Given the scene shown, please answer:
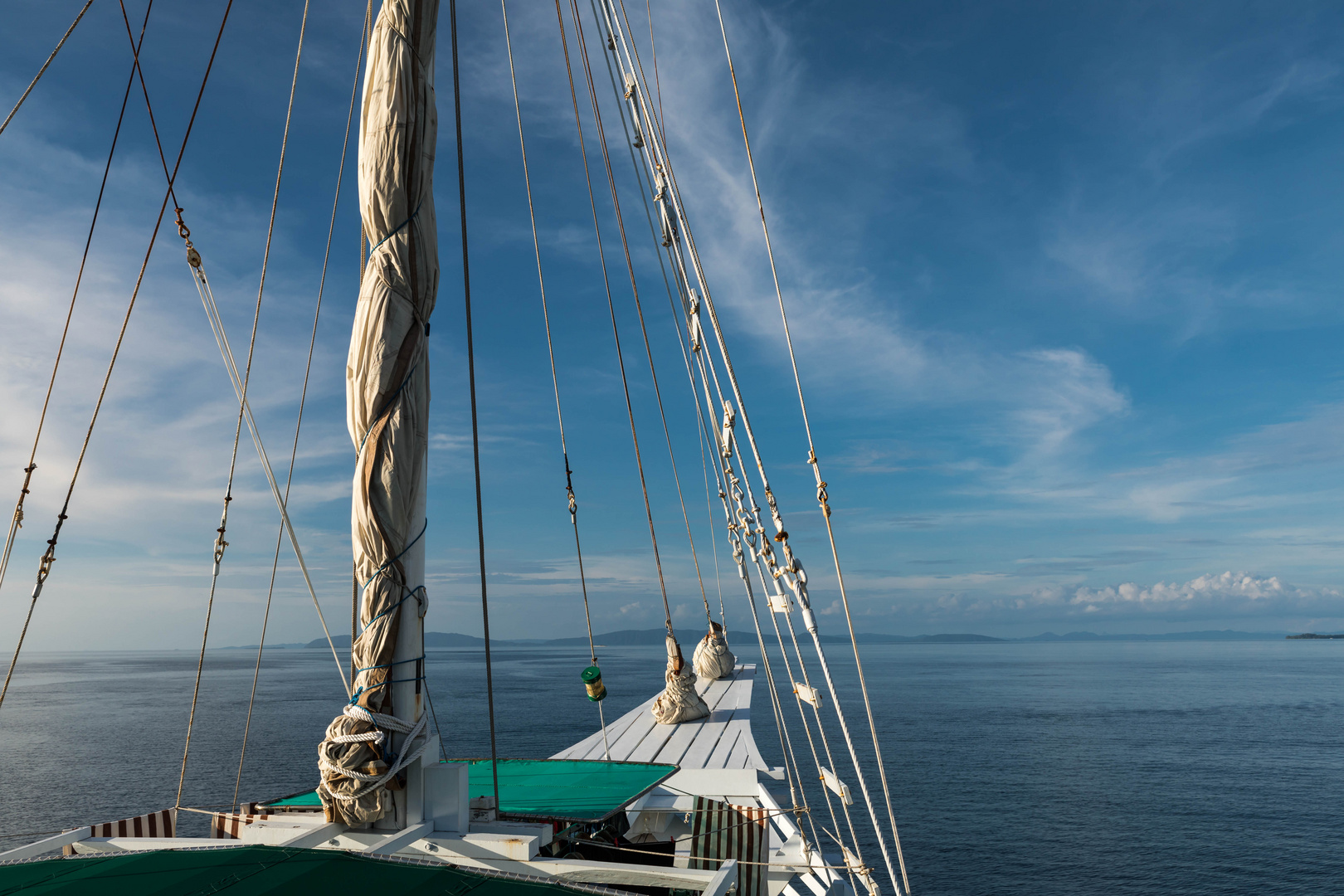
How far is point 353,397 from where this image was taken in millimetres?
5008

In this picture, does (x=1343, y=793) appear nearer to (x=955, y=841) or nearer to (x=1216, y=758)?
(x=1216, y=758)

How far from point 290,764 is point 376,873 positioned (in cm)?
4277

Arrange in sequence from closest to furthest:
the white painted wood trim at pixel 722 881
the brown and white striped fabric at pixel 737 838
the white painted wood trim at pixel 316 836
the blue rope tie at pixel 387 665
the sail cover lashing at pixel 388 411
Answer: the white painted wood trim at pixel 722 881 → the white painted wood trim at pixel 316 836 → the sail cover lashing at pixel 388 411 → the blue rope tie at pixel 387 665 → the brown and white striped fabric at pixel 737 838

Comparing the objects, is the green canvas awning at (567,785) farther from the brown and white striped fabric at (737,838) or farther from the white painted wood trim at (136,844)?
the white painted wood trim at (136,844)

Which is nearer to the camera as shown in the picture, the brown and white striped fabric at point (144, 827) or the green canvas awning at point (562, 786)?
the brown and white striped fabric at point (144, 827)

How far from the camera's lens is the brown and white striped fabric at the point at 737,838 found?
19.1 ft

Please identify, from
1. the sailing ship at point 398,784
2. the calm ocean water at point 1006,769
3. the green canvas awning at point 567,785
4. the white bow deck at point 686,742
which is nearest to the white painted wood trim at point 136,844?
the sailing ship at point 398,784

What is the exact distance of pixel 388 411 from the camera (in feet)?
16.4

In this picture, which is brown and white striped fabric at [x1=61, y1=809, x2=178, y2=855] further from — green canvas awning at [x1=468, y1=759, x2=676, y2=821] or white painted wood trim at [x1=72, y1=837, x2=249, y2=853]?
green canvas awning at [x1=468, y1=759, x2=676, y2=821]

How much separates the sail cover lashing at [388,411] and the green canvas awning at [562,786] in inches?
44.8

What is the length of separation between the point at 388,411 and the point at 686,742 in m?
8.46

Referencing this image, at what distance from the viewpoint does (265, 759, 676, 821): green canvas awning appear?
18.0 feet

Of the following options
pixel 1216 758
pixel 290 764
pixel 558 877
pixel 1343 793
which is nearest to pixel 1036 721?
pixel 1216 758

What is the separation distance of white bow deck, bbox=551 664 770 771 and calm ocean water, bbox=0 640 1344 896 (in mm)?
13156
